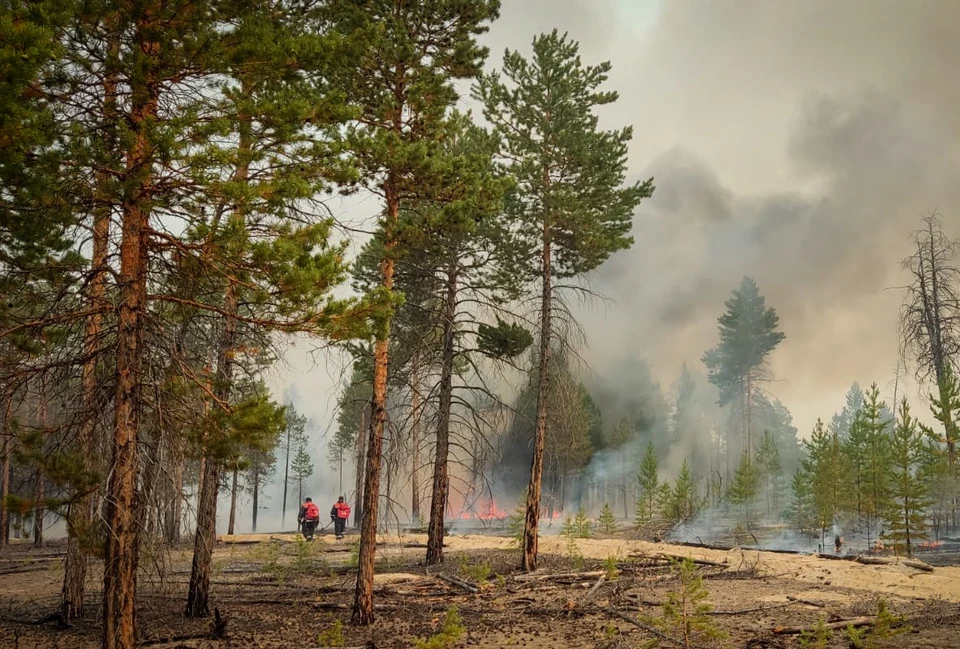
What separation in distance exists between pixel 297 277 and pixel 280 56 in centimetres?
282

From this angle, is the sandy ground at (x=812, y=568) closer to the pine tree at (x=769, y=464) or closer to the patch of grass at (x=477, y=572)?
the patch of grass at (x=477, y=572)

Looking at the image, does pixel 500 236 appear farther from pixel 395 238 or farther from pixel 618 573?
pixel 618 573

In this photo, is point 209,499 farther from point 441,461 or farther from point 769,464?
point 769,464

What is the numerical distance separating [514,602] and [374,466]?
4.20 meters

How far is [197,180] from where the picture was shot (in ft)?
23.9

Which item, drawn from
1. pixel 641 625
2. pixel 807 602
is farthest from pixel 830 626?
pixel 807 602

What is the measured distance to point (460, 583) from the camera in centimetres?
1452

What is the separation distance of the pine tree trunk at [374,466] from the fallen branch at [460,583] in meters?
3.58

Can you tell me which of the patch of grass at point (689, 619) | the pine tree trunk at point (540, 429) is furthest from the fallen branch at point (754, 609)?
the pine tree trunk at point (540, 429)

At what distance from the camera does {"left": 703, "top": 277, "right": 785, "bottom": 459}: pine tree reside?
60344mm

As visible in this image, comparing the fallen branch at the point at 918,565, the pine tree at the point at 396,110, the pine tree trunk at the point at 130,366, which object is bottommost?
the fallen branch at the point at 918,565

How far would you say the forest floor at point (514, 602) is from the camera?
9.36 metres

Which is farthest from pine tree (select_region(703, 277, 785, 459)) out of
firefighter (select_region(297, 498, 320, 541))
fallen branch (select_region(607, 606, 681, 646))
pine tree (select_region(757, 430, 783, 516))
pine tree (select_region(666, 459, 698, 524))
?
fallen branch (select_region(607, 606, 681, 646))

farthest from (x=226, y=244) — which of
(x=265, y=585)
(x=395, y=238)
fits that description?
(x=265, y=585)
